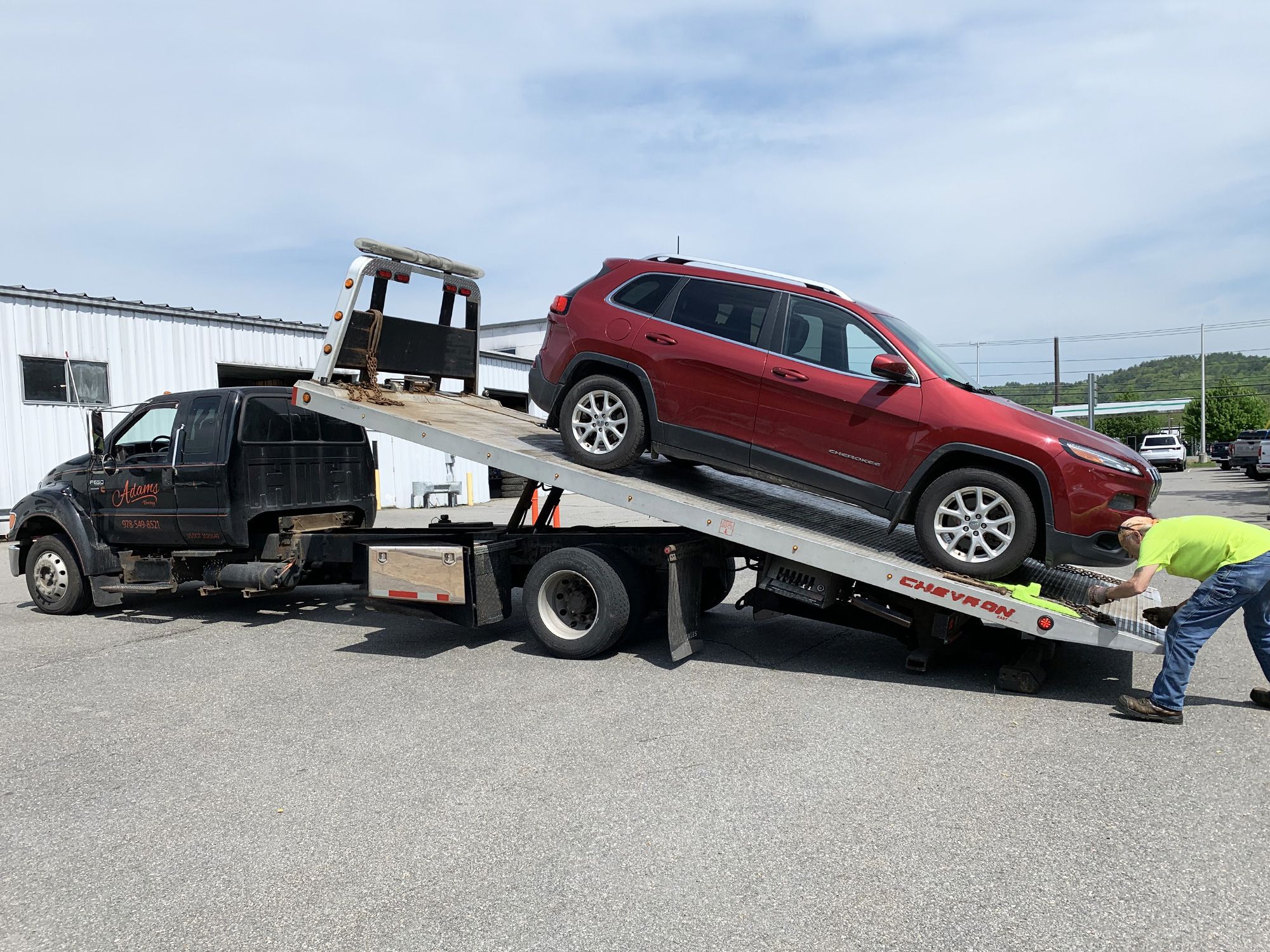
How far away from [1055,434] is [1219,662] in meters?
2.45

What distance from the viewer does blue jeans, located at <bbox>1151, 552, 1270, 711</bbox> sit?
5.27m

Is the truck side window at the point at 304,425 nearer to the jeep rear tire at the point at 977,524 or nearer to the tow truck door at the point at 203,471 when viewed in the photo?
the tow truck door at the point at 203,471

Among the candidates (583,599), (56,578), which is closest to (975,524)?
(583,599)

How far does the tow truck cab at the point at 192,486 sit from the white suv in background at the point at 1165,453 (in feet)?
139

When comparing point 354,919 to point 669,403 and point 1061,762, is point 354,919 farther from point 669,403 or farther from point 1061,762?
point 669,403

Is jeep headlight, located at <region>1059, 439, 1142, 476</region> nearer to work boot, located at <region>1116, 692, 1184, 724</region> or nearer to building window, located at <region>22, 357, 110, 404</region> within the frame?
work boot, located at <region>1116, 692, 1184, 724</region>

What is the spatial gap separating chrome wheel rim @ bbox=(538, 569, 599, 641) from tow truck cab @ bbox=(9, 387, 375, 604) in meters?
3.06

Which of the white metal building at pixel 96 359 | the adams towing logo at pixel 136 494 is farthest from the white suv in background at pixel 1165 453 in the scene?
the adams towing logo at pixel 136 494

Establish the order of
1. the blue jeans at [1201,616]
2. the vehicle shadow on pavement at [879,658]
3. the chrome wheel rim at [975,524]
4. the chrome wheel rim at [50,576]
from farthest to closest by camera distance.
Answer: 1. the chrome wheel rim at [50,576]
2. the vehicle shadow on pavement at [879,658]
3. the chrome wheel rim at [975,524]
4. the blue jeans at [1201,616]

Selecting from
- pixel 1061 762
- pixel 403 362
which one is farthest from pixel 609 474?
pixel 1061 762

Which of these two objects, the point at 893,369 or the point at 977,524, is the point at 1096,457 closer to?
the point at 977,524

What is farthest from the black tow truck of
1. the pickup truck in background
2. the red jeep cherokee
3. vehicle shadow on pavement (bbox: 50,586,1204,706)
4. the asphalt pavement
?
the pickup truck in background

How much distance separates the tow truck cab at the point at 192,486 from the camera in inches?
334

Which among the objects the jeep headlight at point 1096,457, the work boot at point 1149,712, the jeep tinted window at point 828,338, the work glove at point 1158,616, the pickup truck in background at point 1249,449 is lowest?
the pickup truck in background at point 1249,449
